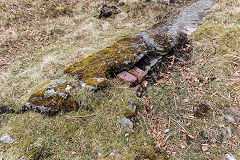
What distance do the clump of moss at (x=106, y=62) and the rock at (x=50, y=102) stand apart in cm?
58

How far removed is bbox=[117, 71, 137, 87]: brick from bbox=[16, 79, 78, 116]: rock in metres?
1.33

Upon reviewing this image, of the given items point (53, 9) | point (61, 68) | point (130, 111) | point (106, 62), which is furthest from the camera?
point (53, 9)

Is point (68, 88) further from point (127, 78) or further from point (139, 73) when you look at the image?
point (139, 73)

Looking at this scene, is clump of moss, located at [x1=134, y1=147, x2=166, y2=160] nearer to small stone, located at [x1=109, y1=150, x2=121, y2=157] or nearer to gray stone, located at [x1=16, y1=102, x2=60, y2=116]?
small stone, located at [x1=109, y1=150, x2=121, y2=157]

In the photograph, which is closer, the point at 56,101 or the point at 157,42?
the point at 56,101

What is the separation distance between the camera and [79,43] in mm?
6188

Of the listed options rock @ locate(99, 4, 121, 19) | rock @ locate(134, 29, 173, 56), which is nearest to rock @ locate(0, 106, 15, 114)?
rock @ locate(134, 29, 173, 56)

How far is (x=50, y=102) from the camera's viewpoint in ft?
9.54

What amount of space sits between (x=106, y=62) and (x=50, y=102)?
1690mm

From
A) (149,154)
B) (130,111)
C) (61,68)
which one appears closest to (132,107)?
(130,111)

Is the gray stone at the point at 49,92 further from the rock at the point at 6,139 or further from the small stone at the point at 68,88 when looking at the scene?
the rock at the point at 6,139

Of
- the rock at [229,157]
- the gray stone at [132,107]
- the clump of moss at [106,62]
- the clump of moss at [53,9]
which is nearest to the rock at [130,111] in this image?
the gray stone at [132,107]

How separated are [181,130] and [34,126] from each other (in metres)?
3.06

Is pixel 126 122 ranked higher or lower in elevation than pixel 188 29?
lower
